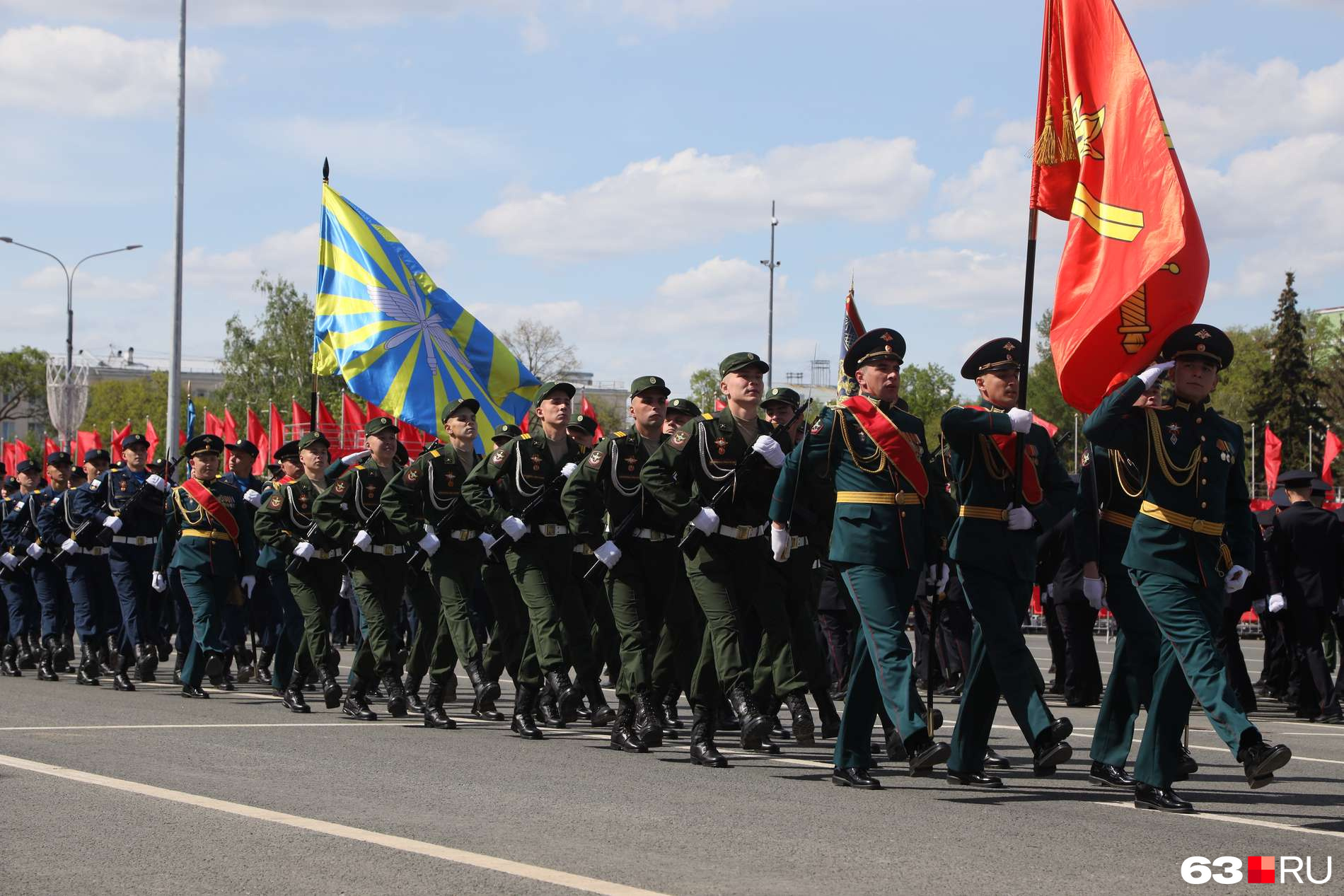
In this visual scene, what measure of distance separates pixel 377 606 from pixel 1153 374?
644cm

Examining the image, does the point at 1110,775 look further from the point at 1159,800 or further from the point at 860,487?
the point at 860,487

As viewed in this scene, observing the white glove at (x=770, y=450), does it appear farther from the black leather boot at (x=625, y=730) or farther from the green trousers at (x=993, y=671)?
the black leather boot at (x=625, y=730)

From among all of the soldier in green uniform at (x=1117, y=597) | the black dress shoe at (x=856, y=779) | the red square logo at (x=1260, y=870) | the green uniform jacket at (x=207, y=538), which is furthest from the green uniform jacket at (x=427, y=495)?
the red square logo at (x=1260, y=870)

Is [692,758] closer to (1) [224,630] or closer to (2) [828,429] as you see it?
(2) [828,429]

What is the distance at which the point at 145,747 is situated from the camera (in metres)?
9.84

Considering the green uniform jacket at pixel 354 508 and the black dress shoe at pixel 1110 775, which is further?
the green uniform jacket at pixel 354 508

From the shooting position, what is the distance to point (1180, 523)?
7812mm

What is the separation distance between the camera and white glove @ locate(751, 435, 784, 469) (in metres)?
9.25

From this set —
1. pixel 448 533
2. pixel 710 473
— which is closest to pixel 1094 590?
pixel 710 473

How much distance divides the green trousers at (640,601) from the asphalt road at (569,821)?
0.48m

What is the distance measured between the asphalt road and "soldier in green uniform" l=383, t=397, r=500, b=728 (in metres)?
1.02

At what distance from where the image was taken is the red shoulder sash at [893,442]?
849cm

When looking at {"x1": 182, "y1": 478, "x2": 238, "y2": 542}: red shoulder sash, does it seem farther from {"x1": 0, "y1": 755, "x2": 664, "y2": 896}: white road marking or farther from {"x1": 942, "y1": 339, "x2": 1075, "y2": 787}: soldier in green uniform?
{"x1": 942, "y1": 339, "x2": 1075, "y2": 787}: soldier in green uniform

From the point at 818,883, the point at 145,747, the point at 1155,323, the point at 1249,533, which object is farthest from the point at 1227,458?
the point at 145,747
